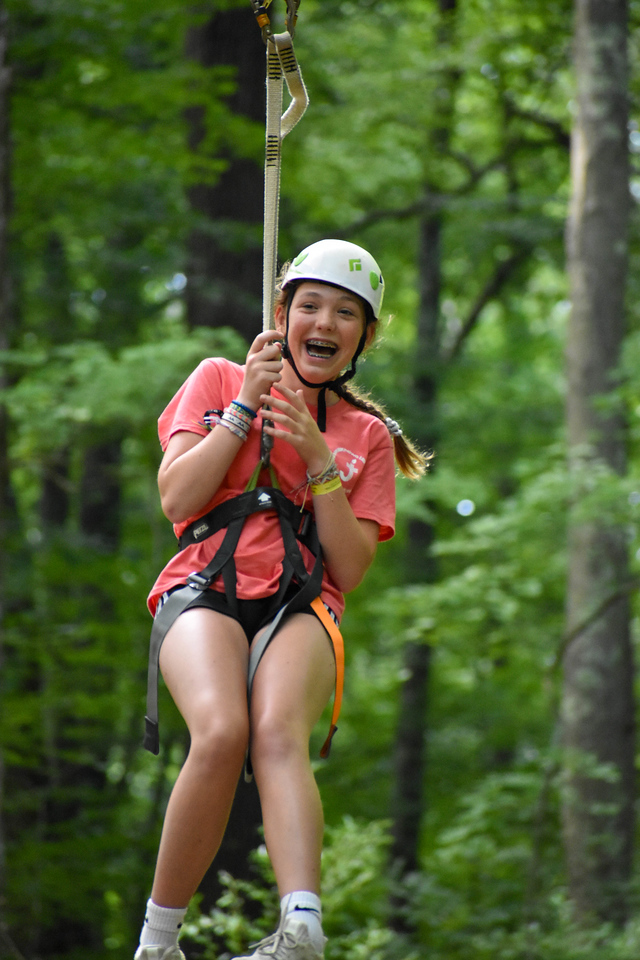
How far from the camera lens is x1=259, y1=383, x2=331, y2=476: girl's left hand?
2373 mm

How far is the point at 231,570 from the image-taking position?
243cm

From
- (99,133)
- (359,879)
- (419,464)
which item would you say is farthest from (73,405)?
(419,464)

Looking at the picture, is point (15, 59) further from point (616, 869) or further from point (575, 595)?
point (616, 869)

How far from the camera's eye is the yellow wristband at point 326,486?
96.3 inches

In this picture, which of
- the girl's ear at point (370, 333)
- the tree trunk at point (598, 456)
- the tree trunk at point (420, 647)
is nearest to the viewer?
the girl's ear at point (370, 333)

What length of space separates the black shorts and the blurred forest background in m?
2.13

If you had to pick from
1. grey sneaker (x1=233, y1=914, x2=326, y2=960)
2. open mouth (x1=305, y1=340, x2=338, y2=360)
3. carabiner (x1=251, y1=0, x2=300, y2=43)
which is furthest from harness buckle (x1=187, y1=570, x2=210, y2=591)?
carabiner (x1=251, y1=0, x2=300, y2=43)

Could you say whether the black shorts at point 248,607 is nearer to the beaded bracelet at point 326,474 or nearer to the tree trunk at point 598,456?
the beaded bracelet at point 326,474

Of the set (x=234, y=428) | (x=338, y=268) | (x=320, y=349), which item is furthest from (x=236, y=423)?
(x=338, y=268)

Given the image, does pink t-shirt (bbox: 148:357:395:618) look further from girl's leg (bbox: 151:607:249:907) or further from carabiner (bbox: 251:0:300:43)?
carabiner (bbox: 251:0:300:43)

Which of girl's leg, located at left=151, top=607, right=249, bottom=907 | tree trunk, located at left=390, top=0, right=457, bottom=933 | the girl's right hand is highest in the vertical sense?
tree trunk, located at left=390, top=0, right=457, bottom=933

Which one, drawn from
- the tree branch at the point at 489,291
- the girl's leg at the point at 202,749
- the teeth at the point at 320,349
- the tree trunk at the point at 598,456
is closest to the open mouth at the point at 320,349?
the teeth at the point at 320,349

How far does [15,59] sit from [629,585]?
4877 mm

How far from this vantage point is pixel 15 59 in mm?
6137
